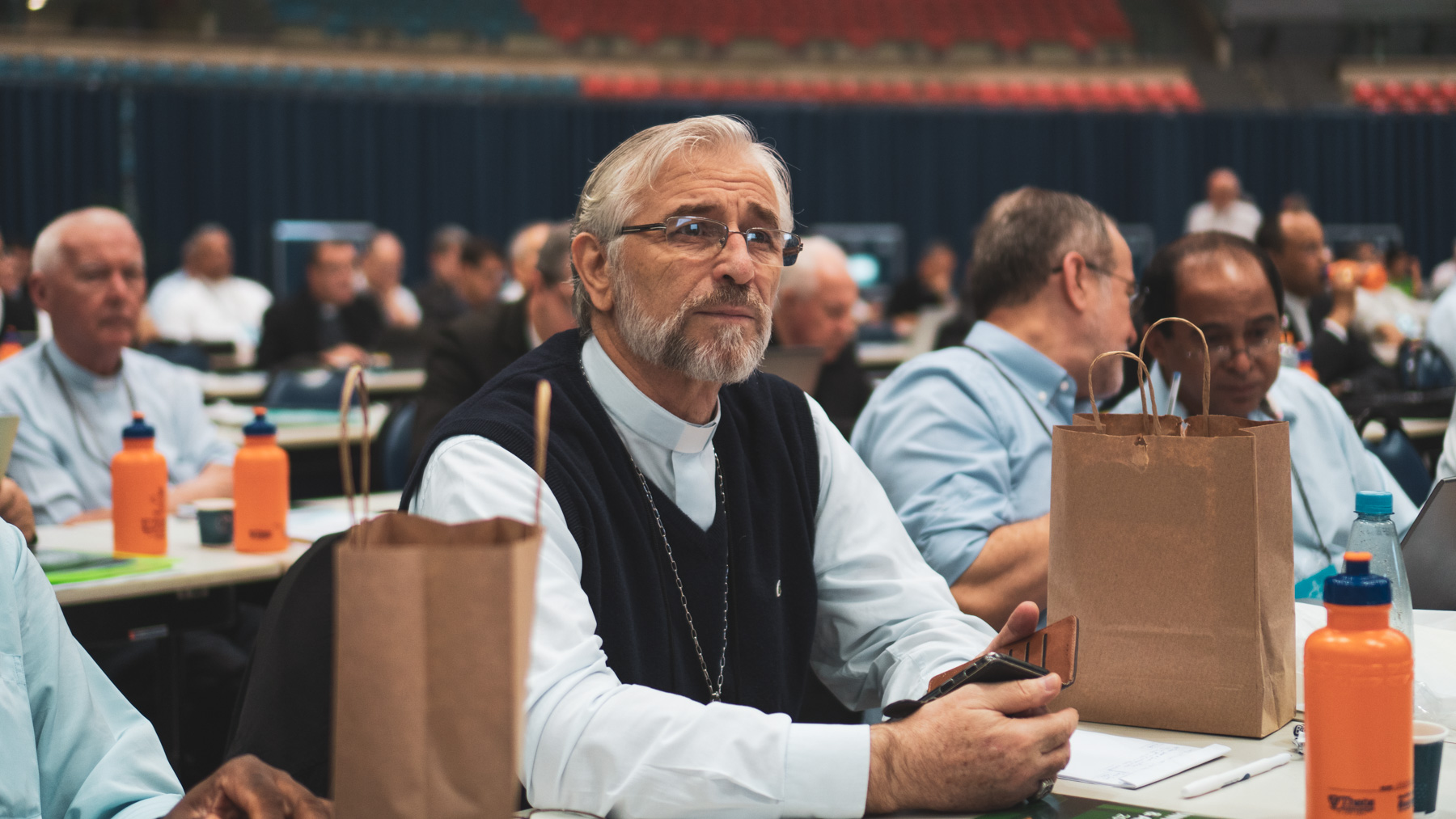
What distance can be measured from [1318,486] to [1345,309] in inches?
132

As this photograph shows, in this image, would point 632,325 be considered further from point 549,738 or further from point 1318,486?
point 1318,486

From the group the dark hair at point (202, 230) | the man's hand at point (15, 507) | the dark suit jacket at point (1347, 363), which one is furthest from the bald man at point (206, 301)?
the man's hand at point (15, 507)

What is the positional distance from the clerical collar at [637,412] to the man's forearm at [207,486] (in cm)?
172

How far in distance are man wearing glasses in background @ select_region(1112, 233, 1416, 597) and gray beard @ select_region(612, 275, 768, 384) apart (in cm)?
89

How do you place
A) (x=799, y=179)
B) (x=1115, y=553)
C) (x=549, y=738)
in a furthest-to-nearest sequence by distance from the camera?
(x=799, y=179)
(x=1115, y=553)
(x=549, y=738)

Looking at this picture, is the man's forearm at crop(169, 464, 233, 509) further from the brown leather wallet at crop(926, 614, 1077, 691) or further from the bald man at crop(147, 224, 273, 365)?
the bald man at crop(147, 224, 273, 365)

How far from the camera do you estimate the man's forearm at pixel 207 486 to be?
9.40 ft

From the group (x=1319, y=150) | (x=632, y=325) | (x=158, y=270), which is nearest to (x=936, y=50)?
(x=1319, y=150)

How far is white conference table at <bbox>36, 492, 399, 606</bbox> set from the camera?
6.68 ft

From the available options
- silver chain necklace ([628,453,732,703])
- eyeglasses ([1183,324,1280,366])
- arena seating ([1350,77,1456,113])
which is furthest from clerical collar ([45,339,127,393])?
arena seating ([1350,77,1456,113])

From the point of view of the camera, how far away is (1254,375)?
2.11m

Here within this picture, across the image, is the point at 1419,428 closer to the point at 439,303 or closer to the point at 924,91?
the point at 439,303

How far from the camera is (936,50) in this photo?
42.8 ft

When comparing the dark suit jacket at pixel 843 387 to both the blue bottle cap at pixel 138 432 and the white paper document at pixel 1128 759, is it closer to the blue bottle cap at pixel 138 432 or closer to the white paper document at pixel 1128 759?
the blue bottle cap at pixel 138 432
